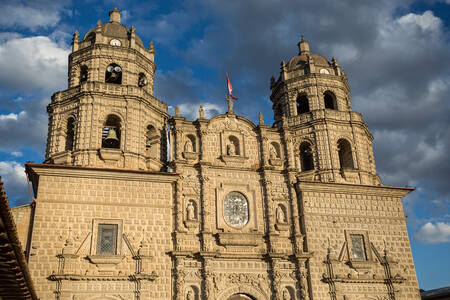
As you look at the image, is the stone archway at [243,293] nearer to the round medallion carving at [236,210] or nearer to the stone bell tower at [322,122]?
the round medallion carving at [236,210]

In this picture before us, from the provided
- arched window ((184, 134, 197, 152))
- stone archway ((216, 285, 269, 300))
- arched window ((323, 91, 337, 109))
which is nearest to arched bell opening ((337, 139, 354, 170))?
arched window ((323, 91, 337, 109))

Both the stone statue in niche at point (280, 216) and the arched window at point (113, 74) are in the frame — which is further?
the arched window at point (113, 74)

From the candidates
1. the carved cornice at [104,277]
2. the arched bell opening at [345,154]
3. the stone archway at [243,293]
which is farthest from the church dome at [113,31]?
the stone archway at [243,293]

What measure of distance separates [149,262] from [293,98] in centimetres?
1536

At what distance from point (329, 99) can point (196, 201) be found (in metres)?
13.8

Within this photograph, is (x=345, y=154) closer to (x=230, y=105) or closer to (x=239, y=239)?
(x=230, y=105)

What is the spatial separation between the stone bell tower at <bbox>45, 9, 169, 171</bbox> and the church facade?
0.08m

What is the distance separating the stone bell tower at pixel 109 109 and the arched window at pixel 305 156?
29.7ft

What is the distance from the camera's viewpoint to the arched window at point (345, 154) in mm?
29428

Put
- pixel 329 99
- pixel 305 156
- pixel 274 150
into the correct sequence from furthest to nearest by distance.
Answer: pixel 329 99
pixel 305 156
pixel 274 150

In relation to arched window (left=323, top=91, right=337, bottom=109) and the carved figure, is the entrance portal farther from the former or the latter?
arched window (left=323, top=91, right=337, bottom=109)

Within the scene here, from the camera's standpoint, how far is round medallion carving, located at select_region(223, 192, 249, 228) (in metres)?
24.5

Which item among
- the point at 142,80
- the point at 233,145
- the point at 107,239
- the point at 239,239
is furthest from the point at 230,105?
the point at 107,239

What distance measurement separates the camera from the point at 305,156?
3073 cm
